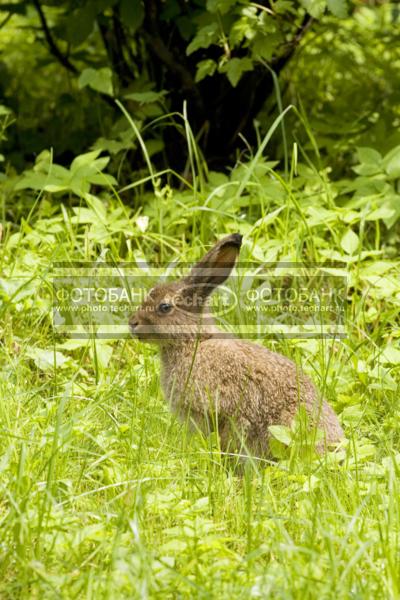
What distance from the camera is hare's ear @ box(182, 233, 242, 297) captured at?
4.25 metres

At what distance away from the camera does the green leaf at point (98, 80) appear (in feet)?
18.8

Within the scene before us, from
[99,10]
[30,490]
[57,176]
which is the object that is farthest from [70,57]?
[30,490]

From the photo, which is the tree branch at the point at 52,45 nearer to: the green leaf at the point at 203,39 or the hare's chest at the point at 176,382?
the green leaf at the point at 203,39

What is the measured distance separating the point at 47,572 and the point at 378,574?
0.92 meters

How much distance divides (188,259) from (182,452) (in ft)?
5.80

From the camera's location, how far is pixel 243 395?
409 centimetres

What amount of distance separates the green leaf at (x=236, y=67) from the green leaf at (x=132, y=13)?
0.73 meters

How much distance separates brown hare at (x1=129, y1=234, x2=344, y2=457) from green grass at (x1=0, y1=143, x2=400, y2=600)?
123 millimetres

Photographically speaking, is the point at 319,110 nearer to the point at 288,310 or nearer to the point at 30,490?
the point at 288,310

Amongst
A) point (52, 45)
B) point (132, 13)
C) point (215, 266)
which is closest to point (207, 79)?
point (132, 13)

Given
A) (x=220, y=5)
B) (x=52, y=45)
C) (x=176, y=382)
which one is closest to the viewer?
(x=176, y=382)

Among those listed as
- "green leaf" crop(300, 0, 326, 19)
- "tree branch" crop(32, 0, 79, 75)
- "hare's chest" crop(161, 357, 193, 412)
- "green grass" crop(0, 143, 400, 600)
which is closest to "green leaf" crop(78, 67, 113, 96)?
"green grass" crop(0, 143, 400, 600)

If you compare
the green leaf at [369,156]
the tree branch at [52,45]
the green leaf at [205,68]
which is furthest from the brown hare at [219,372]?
the tree branch at [52,45]

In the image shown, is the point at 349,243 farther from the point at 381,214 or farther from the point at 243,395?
the point at 243,395
